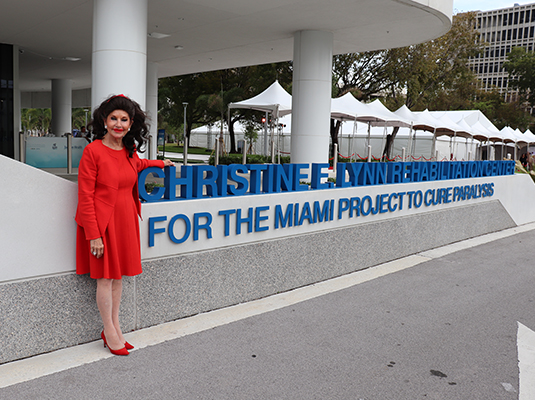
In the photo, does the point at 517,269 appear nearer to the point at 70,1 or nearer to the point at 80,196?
the point at 80,196

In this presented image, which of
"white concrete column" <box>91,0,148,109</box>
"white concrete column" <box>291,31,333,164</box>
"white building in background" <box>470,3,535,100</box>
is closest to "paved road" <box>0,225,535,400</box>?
"white concrete column" <box>91,0,148,109</box>

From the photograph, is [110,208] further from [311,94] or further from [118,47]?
[311,94]

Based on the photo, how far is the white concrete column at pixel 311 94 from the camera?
12.0 meters

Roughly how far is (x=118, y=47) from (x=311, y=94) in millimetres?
5219

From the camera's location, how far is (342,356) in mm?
4375

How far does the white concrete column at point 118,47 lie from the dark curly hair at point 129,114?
444 cm

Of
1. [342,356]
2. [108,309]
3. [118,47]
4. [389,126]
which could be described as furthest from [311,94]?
[389,126]

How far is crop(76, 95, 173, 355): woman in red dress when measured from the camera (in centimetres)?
383

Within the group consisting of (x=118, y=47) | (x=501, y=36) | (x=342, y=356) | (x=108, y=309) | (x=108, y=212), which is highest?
(x=501, y=36)

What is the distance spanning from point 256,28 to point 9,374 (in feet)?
32.3

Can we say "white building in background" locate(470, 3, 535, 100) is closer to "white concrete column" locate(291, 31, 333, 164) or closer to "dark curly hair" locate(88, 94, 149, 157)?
"white concrete column" locate(291, 31, 333, 164)

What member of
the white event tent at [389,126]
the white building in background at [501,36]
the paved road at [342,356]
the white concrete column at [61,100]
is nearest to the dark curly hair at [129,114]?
the paved road at [342,356]

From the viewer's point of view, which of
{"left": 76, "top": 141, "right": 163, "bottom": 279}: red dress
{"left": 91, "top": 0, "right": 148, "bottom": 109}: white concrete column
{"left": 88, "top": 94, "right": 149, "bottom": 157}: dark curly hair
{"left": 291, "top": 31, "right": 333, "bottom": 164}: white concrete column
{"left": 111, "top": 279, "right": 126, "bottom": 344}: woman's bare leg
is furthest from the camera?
{"left": 291, "top": 31, "right": 333, "bottom": 164}: white concrete column

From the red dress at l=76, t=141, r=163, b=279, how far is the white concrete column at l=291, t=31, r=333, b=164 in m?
8.28
